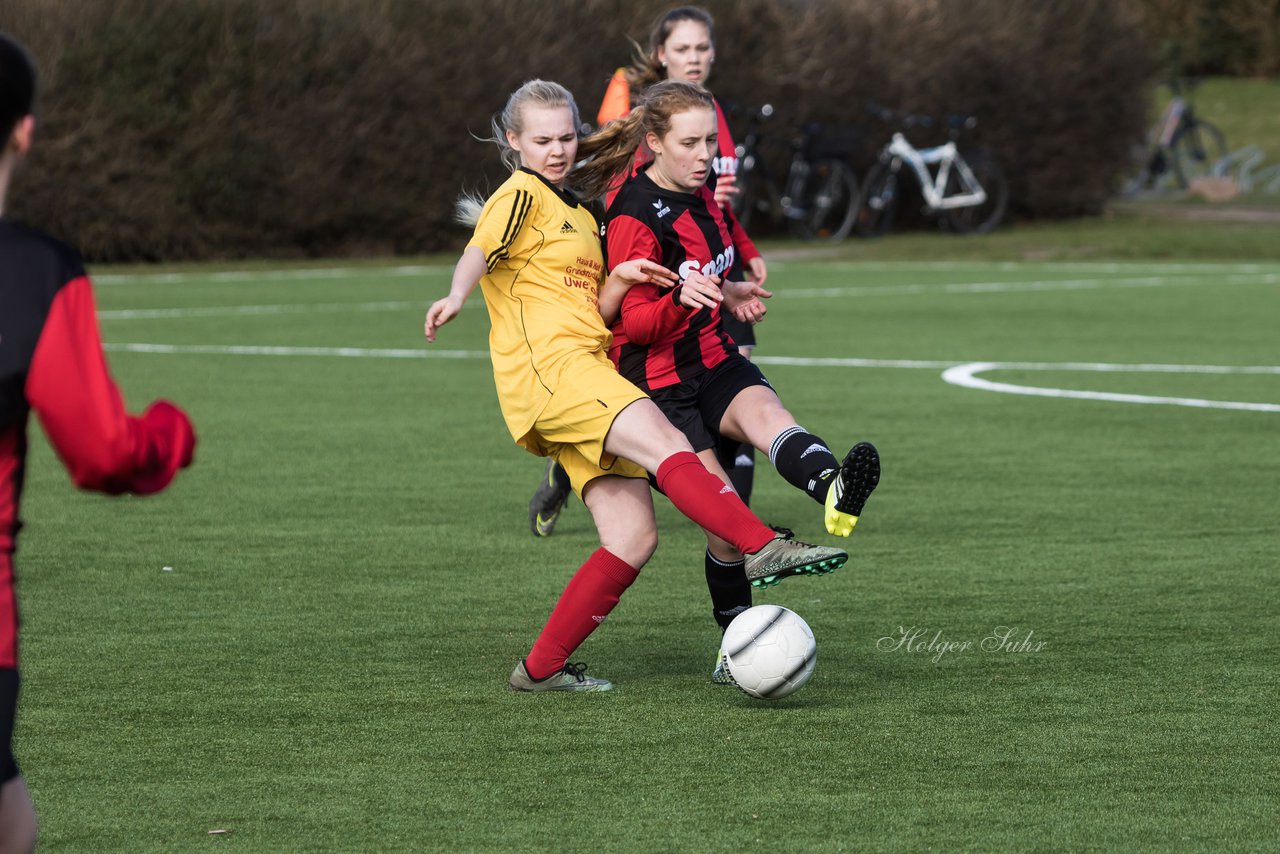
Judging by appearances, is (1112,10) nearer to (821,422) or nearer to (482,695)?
(821,422)

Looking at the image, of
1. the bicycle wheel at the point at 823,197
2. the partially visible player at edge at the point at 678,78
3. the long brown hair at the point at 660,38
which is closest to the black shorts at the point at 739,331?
the partially visible player at edge at the point at 678,78

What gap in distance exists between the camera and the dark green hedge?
22984 millimetres

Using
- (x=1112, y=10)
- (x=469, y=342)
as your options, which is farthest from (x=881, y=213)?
(x=469, y=342)

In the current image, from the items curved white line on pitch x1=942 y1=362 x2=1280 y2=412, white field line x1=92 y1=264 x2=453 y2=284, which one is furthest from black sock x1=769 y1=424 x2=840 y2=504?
white field line x1=92 y1=264 x2=453 y2=284

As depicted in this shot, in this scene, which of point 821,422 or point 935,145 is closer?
point 821,422

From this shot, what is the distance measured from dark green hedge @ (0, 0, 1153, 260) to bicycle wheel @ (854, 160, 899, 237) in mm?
1161

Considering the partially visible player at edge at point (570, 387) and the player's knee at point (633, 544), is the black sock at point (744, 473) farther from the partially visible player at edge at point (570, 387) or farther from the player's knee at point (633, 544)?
the player's knee at point (633, 544)

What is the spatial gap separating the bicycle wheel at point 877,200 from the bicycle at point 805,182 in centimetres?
24

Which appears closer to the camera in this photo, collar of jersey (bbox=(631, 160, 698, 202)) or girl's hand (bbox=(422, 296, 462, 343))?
girl's hand (bbox=(422, 296, 462, 343))

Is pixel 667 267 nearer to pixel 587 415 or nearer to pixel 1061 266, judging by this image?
pixel 587 415

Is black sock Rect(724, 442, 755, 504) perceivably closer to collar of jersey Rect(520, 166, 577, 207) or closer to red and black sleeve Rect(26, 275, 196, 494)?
collar of jersey Rect(520, 166, 577, 207)

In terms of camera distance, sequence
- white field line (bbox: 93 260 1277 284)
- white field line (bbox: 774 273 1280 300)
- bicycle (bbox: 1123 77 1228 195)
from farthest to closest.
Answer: bicycle (bbox: 1123 77 1228 195), white field line (bbox: 93 260 1277 284), white field line (bbox: 774 273 1280 300)

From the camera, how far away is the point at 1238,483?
28.3 ft

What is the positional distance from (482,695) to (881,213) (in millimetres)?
24248
